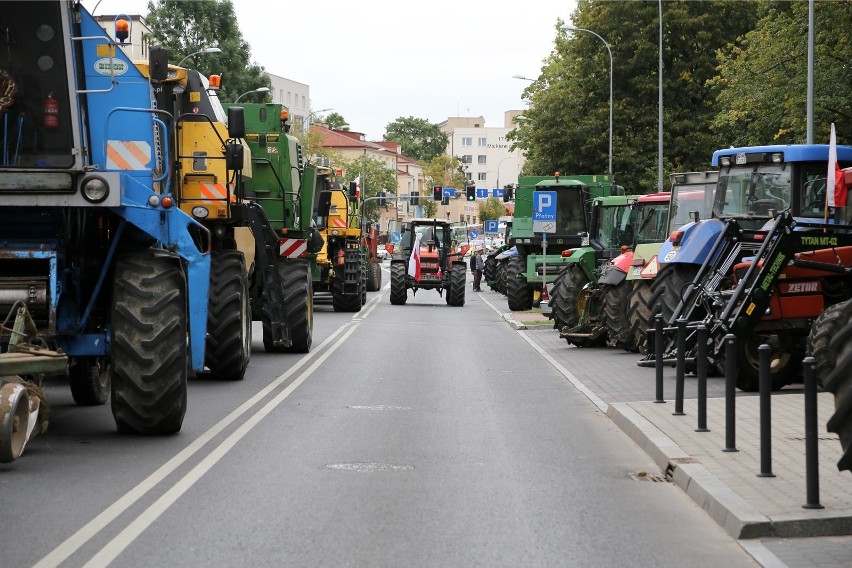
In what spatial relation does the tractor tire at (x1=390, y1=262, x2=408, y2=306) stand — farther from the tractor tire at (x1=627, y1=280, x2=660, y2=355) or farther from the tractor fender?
the tractor fender

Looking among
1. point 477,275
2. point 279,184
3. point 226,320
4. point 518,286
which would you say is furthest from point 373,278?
point 226,320

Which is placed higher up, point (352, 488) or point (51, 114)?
point (51, 114)

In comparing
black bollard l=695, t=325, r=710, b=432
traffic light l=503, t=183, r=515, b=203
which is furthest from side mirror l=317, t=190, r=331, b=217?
black bollard l=695, t=325, r=710, b=432

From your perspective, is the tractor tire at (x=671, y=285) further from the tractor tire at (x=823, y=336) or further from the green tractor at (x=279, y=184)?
the green tractor at (x=279, y=184)

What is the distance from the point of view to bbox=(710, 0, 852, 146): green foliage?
34.1m

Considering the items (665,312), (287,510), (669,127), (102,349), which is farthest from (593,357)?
(669,127)

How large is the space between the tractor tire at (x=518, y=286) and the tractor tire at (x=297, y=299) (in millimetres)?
15881

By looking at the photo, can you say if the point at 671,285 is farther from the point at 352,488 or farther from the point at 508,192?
the point at 508,192

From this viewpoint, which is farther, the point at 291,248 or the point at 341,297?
the point at 341,297

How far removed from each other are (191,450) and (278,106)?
40.5 ft

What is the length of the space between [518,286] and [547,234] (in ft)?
8.23

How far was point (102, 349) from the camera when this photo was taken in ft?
36.5

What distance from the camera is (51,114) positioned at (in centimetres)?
1091

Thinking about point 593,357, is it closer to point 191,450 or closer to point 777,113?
point 191,450
